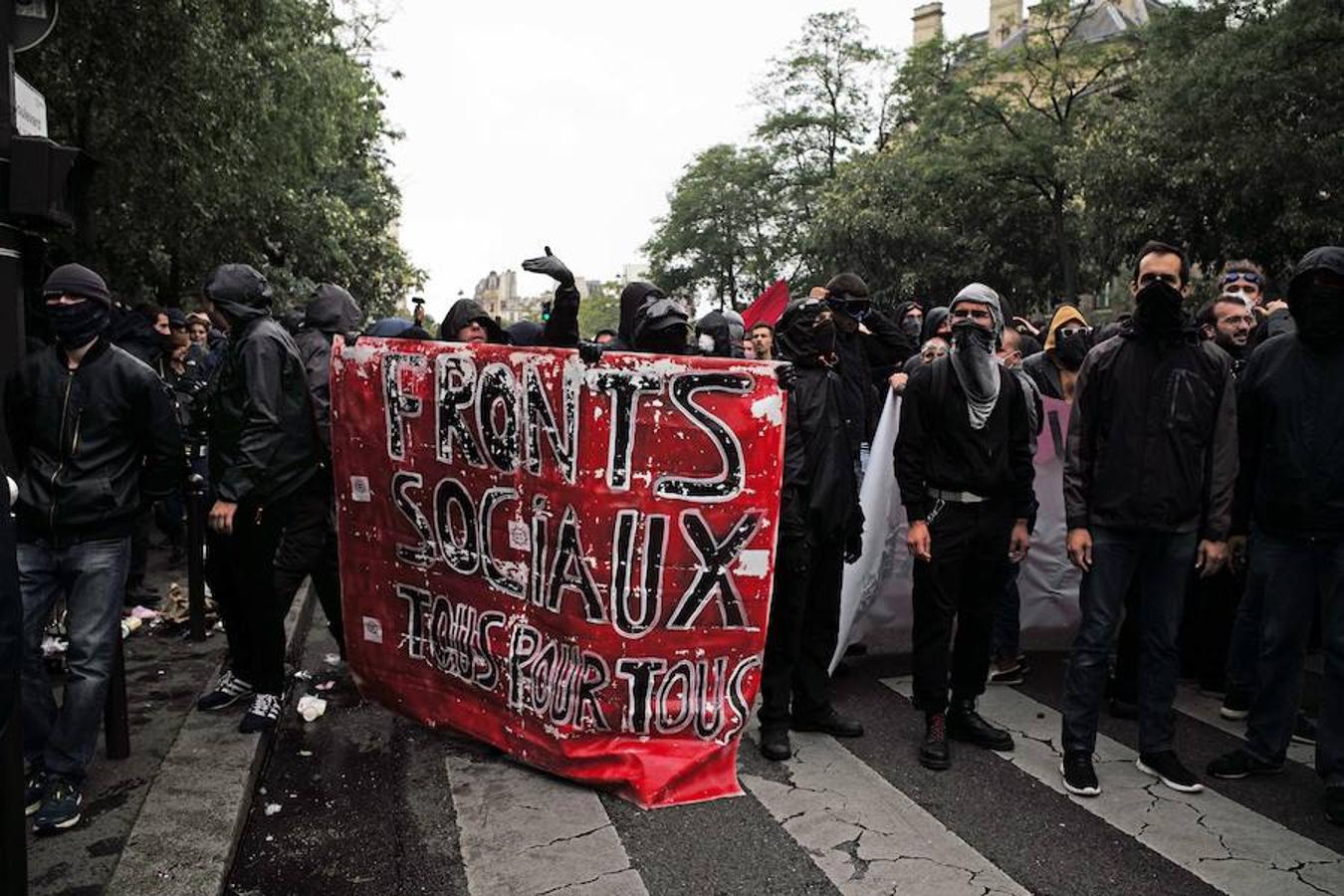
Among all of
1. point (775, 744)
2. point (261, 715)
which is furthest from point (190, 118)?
point (775, 744)

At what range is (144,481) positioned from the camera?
3924 millimetres

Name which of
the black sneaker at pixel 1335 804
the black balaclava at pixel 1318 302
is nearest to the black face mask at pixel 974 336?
the black balaclava at pixel 1318 302

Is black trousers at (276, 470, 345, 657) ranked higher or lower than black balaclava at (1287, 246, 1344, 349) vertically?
lower

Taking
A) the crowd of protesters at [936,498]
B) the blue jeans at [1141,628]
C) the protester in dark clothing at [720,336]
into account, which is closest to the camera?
the crowd of protesters at [936,498]

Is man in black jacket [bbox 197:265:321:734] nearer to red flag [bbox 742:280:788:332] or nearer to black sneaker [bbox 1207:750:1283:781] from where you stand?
red flag [bbox 742:280:788:332]

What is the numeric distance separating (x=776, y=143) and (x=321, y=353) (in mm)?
41132

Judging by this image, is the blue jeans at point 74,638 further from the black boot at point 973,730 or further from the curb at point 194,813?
the black boot at point 973,730

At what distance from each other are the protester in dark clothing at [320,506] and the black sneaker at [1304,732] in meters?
4.66

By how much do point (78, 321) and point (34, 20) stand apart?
2433 millimetres

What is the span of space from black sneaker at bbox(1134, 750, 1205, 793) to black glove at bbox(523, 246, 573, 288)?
3.09m

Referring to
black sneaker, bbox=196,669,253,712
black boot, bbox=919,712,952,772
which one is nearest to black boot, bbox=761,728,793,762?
black boot, bbox=919,712,952,772

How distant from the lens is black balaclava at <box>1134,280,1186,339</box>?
3920 millimetres

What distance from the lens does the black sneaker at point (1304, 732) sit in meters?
4.54

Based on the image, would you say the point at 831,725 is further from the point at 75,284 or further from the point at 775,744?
the point at 75,284
